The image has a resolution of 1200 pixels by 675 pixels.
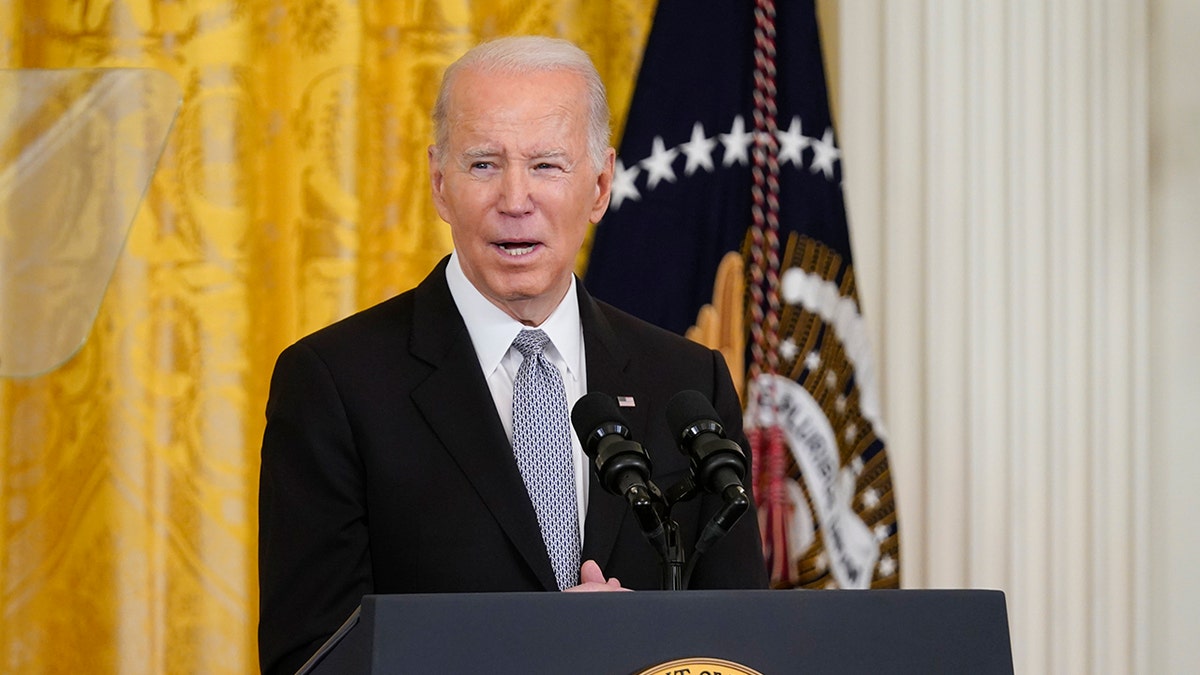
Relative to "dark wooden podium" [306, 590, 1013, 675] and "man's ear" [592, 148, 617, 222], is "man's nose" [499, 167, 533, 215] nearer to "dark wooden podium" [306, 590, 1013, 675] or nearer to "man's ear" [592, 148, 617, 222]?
"man's ear" [592, 148, 617, 222]

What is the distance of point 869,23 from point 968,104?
1.10 feet

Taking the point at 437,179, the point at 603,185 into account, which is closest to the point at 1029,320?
the point at 603,185

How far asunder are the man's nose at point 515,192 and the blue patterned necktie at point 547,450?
0.66 ft

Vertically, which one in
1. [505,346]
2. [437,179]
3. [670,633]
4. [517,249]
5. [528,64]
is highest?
[528,64]

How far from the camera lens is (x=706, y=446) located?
140 cm

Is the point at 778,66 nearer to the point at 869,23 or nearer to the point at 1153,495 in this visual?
the point at 869,23

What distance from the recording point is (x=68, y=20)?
327 cm

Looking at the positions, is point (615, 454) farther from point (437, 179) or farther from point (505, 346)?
point (437, 179)

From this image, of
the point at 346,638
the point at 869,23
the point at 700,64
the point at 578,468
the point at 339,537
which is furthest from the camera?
the point at 869,23

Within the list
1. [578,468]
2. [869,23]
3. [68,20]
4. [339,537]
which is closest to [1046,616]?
[869,23]

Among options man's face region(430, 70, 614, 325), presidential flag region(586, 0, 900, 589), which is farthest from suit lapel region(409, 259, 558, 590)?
presidential flag region(586, 0, 900, 589)

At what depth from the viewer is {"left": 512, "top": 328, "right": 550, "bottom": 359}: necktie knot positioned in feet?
6.49

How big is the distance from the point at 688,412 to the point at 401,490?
541mm

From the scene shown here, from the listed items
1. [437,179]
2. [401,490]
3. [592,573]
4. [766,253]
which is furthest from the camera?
[766,253]
